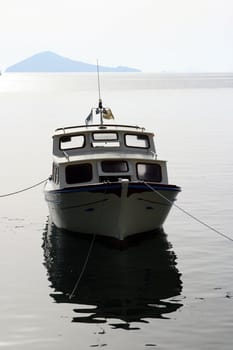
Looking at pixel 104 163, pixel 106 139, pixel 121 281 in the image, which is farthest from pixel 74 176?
pixel 121 281

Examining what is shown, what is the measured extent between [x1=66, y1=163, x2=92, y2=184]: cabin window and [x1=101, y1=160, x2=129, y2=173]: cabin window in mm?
626

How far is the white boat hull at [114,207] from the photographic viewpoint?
2414 cm

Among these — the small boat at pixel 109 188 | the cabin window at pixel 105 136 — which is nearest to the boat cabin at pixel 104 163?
the small boat at pixel 109 188

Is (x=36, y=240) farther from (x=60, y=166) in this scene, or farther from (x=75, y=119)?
(x=75, y=119)

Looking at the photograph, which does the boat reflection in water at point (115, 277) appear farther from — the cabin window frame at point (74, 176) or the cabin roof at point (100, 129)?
the cabin roof at point (100, 129)

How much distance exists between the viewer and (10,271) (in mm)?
22469

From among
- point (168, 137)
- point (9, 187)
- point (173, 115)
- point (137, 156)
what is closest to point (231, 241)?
point (137, 156)

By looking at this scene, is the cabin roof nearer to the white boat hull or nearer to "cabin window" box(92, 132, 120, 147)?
"cabin window" box(92, 132, 120, 147)

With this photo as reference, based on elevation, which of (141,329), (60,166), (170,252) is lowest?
(141,329)

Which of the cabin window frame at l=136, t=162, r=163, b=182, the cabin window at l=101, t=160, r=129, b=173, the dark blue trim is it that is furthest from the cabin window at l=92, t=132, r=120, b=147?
the dark blue trim

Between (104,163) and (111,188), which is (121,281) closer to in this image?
(111,188)

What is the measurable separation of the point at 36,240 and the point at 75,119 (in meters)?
66.4

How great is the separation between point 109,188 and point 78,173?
104 inches

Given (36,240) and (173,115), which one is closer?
(36,240)
